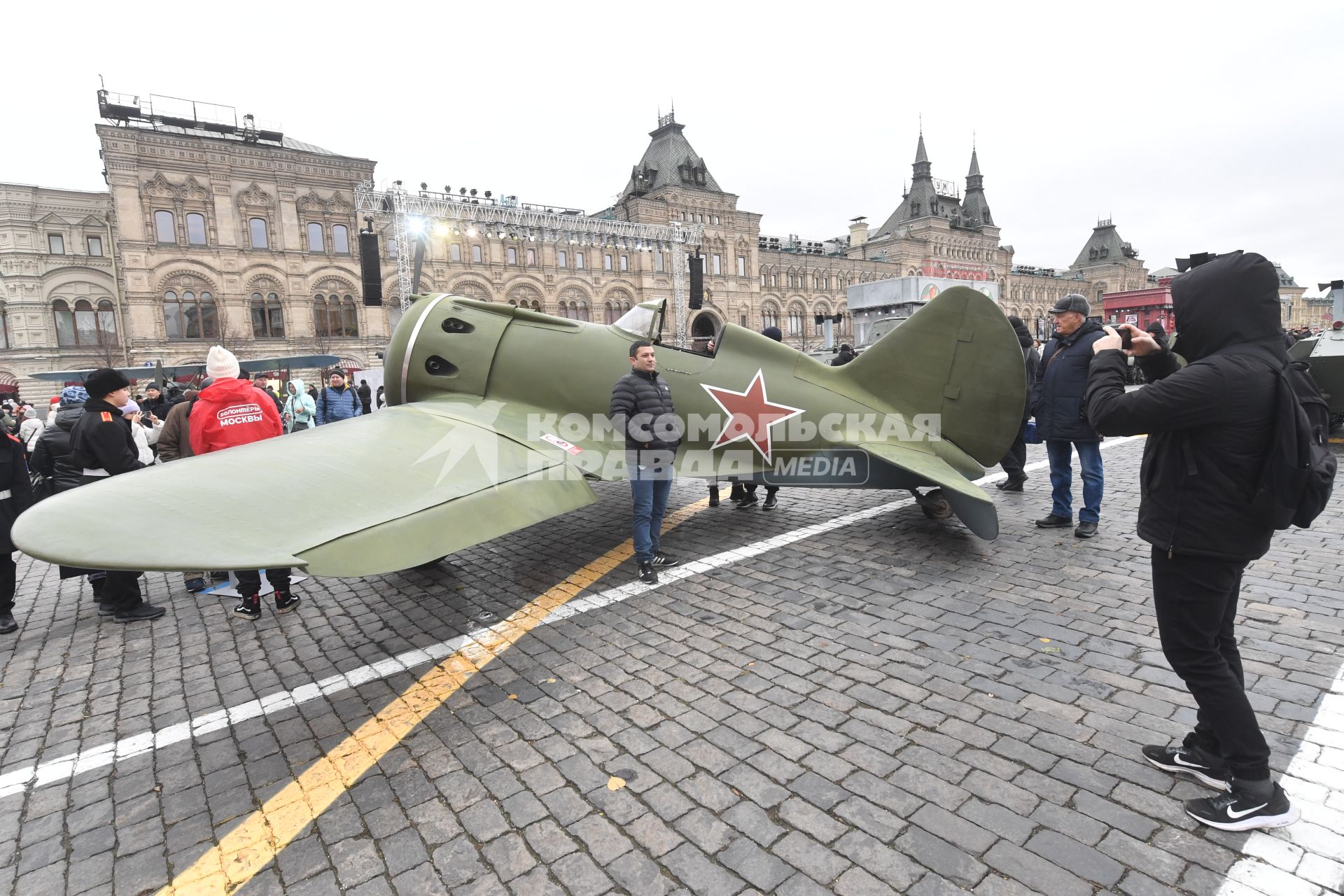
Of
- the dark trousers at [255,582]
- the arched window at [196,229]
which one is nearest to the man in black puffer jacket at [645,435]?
the dark trousers at [255,582]

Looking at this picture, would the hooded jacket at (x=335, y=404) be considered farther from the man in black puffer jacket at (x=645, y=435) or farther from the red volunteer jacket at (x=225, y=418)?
the man in black puffer jacket at (x=645, y=435)

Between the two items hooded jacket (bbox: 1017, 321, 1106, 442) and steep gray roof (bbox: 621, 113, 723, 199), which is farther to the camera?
steep gray roof (bbox: 621, 113, 723, 199)

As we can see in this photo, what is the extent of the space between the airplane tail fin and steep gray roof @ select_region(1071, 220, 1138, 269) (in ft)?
403

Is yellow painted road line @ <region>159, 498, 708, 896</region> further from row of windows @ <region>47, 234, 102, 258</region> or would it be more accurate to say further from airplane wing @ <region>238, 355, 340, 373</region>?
row of windows @ <region>47, 234, 102, 258</region>

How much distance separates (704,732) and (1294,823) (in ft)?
7.57

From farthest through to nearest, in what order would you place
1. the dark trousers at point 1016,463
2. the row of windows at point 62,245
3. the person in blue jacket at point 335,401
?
the row of windows at point 62,245 → the person in blue jacket at point 335,401 → the dark trousers at point 1016,463

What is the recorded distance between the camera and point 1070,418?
20.0 feet

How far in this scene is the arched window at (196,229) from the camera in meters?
36.4

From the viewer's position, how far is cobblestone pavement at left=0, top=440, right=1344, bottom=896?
226 centimetres

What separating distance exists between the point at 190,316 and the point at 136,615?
41.7 meters

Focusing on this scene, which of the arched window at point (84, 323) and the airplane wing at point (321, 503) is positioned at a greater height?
the arched window at point (84, 323)

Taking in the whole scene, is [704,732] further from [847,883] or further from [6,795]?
[6,795]

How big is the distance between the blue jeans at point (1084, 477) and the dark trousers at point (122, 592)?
8191 millimetres

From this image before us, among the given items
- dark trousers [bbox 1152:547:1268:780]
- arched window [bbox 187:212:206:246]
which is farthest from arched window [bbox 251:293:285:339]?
dark trousers [bbox 1152:547:1268:780]
